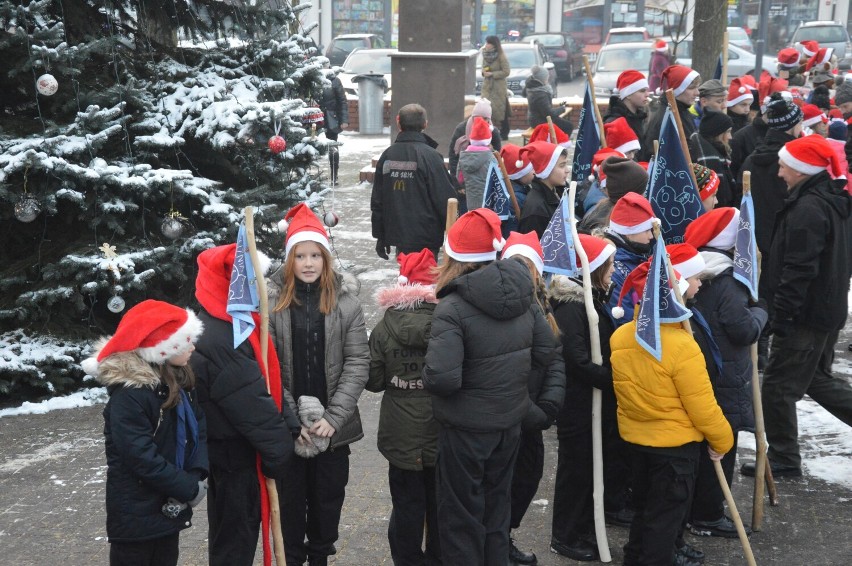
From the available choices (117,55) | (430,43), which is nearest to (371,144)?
(430,43)

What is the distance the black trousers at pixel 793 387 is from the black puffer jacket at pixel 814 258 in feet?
0.43

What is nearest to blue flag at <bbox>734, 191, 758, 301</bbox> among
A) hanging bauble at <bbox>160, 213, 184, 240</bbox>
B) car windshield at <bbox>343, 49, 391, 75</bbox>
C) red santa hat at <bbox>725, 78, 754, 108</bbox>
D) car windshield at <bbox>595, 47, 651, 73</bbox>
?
hanging bauble at <bbox>160, 213, 184, 240</bbox>

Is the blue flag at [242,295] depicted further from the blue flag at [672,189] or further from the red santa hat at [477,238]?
the blue flag at [672,189]

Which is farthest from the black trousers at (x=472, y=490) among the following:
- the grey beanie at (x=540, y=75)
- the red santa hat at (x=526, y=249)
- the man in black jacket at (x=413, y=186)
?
the grey beanie at (x=540, y=75)

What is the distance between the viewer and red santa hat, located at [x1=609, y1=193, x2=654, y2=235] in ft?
18.8

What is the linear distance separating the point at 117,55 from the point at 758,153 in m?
5.16

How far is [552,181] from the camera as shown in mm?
7477

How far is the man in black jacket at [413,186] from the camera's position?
9242 millimetres

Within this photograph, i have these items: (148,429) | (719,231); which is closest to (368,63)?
(719,231)

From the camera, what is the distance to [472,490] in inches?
183

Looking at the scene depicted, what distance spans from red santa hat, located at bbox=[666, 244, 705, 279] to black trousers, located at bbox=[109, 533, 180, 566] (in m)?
2.70

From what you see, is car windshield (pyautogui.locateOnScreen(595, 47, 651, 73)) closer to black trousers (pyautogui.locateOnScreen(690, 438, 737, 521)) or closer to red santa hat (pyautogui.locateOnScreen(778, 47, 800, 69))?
red santa hat (pyautogui.locateOnScreen(778, 47, 800, 69))

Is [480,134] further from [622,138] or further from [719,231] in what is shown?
[719,231]

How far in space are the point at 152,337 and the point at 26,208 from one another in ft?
12.3
